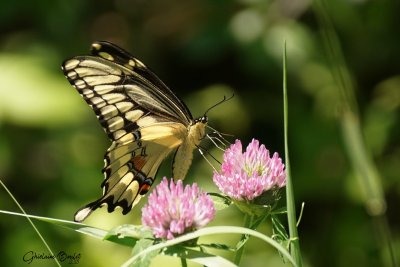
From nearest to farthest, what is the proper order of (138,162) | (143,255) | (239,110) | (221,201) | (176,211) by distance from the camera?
1. (143,255)
2. (176,211)
3. (221,201)
4. (138,162)
5. (239,110)

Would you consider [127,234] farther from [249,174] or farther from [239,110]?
[239,110]

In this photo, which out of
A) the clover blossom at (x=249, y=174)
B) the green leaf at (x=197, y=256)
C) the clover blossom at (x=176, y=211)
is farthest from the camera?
the clover blossom at (x=249, y=174)

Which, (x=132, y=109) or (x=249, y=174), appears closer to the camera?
(x=249, y=174)

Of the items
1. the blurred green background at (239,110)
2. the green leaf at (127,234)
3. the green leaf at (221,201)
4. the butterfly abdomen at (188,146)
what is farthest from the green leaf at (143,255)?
the blurred green background at (239,110)

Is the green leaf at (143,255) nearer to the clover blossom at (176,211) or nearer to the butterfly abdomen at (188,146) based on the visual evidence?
the clover blossom at (176,211)

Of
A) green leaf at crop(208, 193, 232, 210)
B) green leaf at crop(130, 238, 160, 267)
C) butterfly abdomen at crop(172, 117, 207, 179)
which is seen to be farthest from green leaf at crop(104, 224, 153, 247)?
butterfly abdomen at crop(172, 117, 207, 179)

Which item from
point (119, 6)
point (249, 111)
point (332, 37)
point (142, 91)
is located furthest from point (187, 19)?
point (332, 37)

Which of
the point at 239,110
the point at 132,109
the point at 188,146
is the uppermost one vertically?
the point at 132,109

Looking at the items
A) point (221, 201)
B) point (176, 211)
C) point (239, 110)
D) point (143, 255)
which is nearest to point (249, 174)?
point (221, 201)

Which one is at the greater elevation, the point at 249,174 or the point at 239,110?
the point at 249,174
